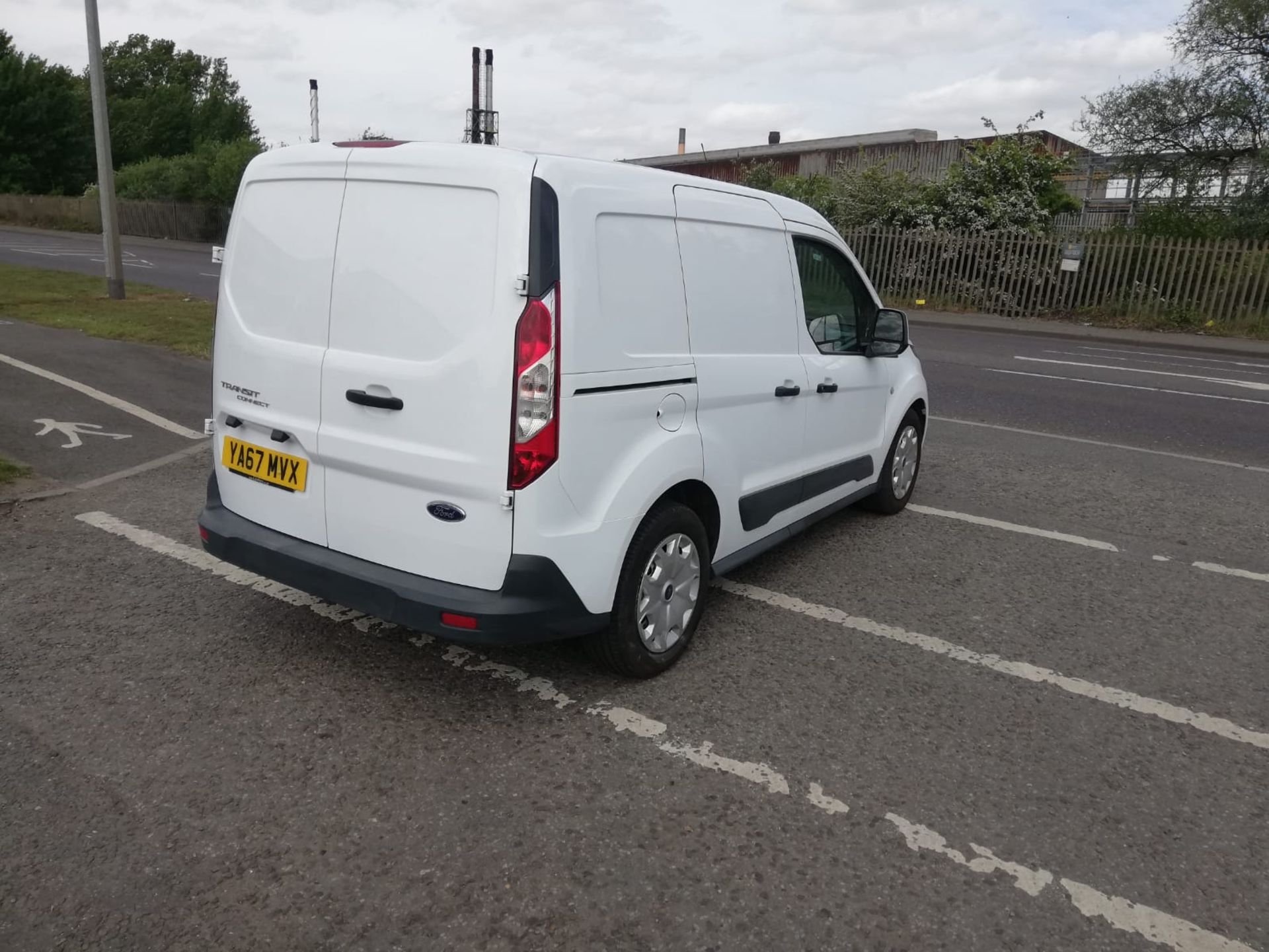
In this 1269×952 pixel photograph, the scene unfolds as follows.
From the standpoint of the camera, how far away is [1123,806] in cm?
312

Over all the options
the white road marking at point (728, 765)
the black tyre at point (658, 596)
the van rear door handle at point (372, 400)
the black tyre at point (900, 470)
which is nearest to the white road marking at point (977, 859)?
the white road marking at point (728, 765)

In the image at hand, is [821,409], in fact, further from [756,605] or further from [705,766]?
[705,766]

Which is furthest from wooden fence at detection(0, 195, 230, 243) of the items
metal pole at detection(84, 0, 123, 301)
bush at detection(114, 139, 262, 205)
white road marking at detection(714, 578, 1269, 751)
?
white road marking at detection(714, 578, 1269, 751)

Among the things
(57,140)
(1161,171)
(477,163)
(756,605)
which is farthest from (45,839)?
(57,140)

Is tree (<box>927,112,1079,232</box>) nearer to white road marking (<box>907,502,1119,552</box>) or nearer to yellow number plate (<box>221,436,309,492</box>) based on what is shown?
white road marking (<box>907,502,1119,552</box>)

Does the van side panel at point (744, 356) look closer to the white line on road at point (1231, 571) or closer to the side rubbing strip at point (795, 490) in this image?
the side rubbing strip at point (795, 490)

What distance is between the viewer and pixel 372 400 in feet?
11.1

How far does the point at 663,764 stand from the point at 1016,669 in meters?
1.67

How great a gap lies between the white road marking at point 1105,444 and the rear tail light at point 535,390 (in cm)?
678

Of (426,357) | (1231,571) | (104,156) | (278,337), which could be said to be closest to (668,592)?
(426,357)

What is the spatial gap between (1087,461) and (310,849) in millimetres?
6880

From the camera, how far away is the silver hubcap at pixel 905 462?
6.01m

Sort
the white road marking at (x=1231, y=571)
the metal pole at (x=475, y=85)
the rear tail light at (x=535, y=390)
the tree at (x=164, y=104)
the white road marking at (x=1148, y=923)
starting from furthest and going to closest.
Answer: the tree at (x=164, y=104) < the metal pole at (x=475, y=85) < the white road marking at (x=1231, y=571) < the rear tail light at (x=535, y=390) < the white road marking at (x=1148, y=923)

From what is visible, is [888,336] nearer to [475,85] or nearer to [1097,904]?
[1097,904]
